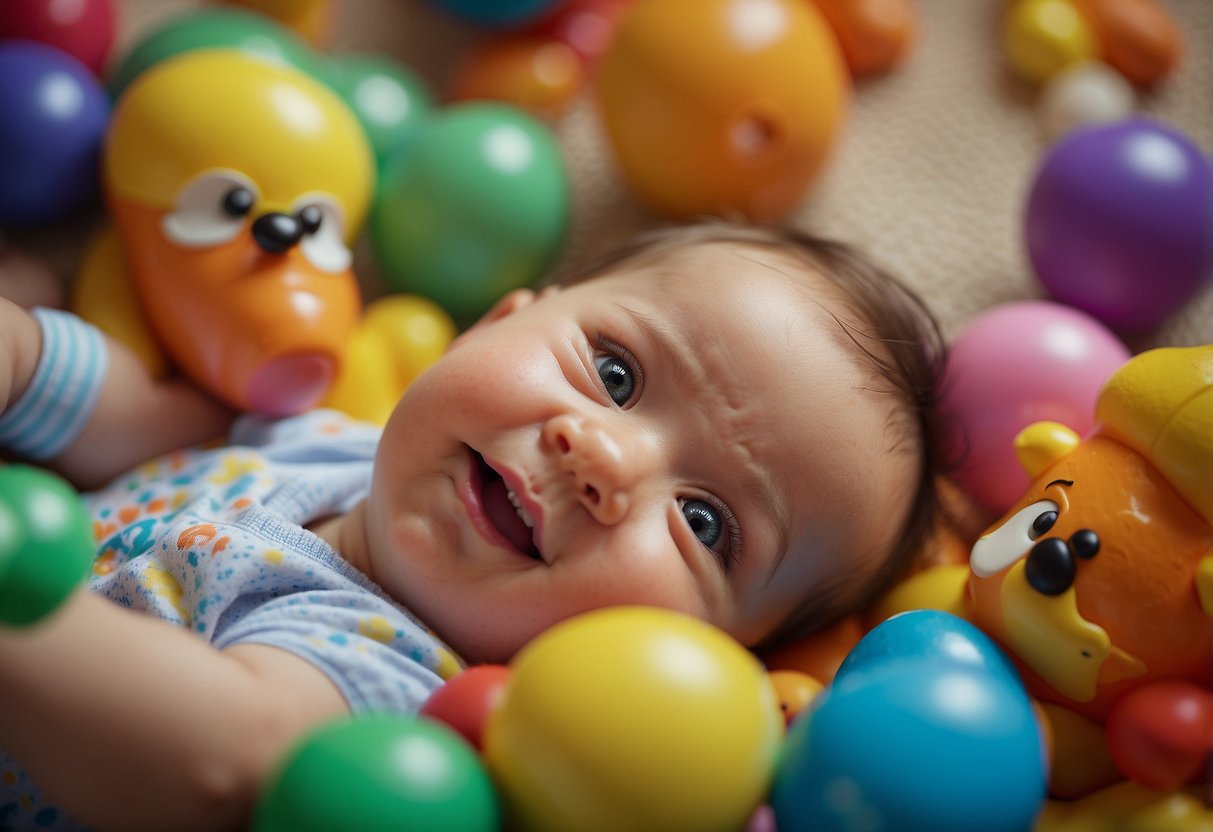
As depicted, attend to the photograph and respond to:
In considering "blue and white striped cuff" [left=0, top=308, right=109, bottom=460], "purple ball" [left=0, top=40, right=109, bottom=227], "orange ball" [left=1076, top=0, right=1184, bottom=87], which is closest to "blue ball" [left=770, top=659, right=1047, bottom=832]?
"blue and white striped cuff" [left=0, top=308, right=109, bottom=460]

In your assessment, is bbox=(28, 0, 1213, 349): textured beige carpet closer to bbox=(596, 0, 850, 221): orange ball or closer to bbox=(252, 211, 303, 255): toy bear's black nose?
bbox=(596, 0, 850, 221): orange ball

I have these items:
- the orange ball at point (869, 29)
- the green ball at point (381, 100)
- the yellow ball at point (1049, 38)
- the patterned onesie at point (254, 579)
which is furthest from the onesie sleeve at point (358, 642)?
the yellow ball at point (1049, 38)

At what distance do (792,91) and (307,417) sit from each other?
27.1 inches

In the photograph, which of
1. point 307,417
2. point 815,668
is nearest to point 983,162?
point 815,668

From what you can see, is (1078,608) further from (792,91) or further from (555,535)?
(792,91)

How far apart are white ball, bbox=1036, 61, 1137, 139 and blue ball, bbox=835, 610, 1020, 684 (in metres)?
0.97

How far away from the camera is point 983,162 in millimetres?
1603

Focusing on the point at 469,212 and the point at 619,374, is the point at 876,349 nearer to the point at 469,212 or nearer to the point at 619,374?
the point at 619,374

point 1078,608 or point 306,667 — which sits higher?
point 1078,608

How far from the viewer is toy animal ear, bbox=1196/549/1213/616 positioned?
78 centimetres

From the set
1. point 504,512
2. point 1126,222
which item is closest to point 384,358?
point 504,512

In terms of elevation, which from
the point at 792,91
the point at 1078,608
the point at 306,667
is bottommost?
the point at 306,667

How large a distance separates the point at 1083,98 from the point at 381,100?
971 millimetres

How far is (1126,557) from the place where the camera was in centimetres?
82
